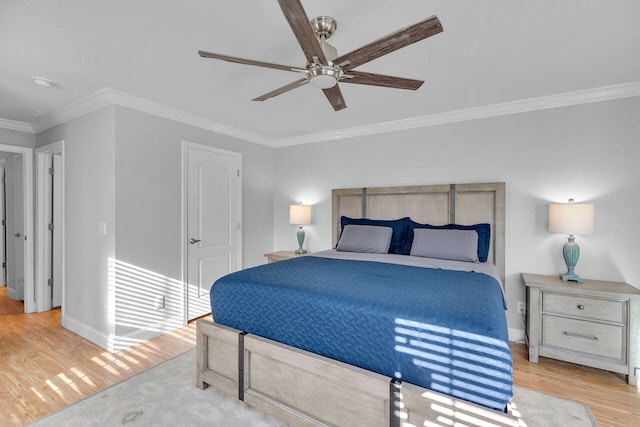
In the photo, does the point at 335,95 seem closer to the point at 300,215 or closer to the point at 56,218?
the point at 300,215

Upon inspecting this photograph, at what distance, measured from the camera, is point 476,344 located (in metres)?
1.30

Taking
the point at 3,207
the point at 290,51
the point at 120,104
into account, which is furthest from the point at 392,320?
the point at 3,207

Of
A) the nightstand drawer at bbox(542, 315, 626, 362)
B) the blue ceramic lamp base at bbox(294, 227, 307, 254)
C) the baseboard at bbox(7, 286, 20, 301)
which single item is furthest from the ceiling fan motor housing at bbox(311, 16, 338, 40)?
the baseboard at bbox(7, 286, 20, 301)

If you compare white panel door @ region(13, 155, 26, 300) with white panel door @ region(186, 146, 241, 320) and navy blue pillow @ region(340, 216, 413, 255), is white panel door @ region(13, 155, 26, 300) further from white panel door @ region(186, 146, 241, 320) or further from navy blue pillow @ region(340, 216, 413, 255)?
navy blue pillow @ region(340, 216, 413, 255)

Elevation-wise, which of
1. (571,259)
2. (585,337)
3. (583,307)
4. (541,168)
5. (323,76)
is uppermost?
(323,76)

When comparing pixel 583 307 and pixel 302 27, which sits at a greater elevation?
pixel 302 27

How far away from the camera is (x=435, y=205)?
3.41 metres

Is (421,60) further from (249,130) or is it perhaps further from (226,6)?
(249,130)

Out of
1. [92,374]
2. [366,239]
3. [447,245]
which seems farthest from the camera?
[366,239]

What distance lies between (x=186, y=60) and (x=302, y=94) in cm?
104

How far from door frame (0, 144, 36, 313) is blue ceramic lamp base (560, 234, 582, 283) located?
583 cm

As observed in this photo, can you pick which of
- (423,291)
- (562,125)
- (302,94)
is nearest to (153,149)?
(302,94)

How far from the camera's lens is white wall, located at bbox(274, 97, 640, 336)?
2641mm

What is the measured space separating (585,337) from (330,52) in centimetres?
293
